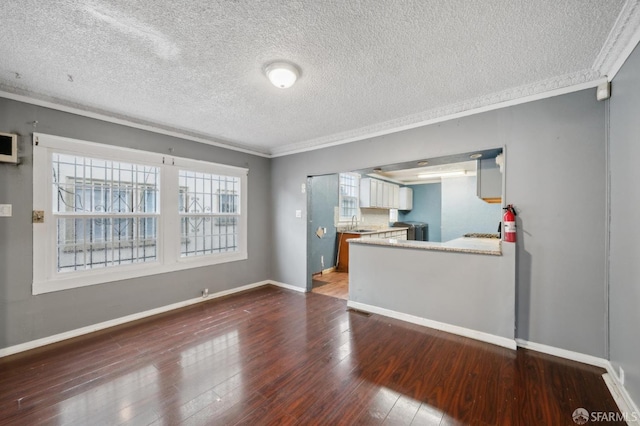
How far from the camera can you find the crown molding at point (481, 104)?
2.20 meters

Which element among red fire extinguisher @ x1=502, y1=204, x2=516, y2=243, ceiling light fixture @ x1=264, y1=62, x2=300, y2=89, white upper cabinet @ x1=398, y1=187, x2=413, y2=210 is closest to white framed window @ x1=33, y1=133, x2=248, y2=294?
ceiling light fixture @ x1=264, y1=62, x2=300, y2=89

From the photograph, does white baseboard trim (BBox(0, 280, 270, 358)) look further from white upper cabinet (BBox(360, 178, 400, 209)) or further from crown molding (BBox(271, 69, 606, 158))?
white upper cabinet (BBox(360, 178, 400, 209))

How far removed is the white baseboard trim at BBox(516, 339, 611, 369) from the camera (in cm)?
214

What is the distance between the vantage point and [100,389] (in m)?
1.90

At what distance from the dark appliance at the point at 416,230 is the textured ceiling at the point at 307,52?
524 centimetres

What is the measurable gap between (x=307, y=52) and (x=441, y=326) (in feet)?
9.98

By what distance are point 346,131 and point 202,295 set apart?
10.7 ft

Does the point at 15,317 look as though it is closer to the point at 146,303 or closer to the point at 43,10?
the point at 146,303

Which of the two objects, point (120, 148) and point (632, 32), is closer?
point (632, 32)

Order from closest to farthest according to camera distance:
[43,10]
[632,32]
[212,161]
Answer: [43,10], [632,32], [212,161]

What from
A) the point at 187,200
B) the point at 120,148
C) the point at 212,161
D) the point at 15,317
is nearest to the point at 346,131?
the point at 212,161

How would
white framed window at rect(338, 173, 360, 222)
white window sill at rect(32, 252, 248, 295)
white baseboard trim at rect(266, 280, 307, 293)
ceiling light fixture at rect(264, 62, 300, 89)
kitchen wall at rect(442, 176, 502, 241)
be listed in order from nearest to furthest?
ceiling light fixture at rect(264, 62, 300, 89), white window sill at rect(32, 252, 248, 295), white baseboard trim at rect(266, 280, 307, 293), kitchen wall at rect(442, 176, 502, 241), white framed window at rect(338, 173, 360, 222)

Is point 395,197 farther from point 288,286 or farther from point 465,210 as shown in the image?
point 288,286

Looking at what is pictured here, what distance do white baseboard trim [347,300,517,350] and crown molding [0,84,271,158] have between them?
324 cm
